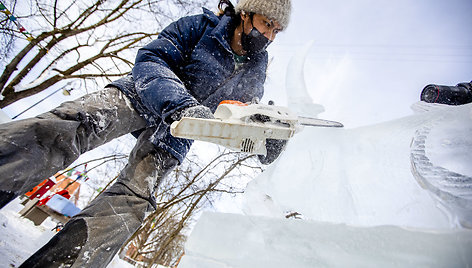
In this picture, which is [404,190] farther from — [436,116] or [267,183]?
[267,183]

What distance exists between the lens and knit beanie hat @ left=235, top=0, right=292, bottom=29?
145 centimetres

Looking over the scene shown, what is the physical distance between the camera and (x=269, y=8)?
146 cm

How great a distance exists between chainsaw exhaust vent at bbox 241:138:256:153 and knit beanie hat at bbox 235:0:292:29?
1.04 metres

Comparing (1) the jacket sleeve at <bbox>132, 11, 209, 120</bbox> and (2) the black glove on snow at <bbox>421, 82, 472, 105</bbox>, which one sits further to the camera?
(2) the black glove on snow at <bbox>421, 82, 472, 105</bbox>

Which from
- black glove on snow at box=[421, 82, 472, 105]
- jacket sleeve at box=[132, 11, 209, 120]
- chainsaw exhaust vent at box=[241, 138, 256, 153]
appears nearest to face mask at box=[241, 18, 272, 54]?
jacket sleeve at box=[132, 11, 209, 120]

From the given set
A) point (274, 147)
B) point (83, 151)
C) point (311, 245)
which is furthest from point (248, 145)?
point (83, 151)

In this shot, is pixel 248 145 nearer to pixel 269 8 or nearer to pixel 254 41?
pixel 254 41

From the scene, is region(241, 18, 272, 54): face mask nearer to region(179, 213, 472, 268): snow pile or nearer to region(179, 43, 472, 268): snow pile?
region(179, 43, 472, 268): snow pile

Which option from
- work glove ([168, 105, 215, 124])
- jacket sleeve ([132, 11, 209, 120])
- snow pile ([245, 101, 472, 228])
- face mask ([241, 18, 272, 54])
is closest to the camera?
snow pile ([245, 101, 472, 228])

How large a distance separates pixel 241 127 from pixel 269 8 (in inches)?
42.7

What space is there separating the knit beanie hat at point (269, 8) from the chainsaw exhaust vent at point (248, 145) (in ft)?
3.42

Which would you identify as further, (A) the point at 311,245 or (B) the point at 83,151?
(B) the point at 83,151

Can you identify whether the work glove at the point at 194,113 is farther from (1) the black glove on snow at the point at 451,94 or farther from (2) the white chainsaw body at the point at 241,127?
(1) the black glove on snow at the point at 451,94

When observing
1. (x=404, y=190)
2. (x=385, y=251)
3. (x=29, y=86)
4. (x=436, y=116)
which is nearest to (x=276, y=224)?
(x=385, y=251)
